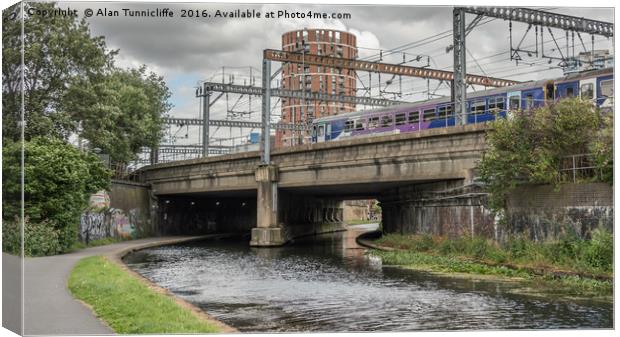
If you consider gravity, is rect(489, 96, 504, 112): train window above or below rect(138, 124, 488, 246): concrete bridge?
above

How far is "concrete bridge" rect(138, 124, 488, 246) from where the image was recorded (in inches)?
1277

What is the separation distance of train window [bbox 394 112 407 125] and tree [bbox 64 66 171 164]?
17.8 metres

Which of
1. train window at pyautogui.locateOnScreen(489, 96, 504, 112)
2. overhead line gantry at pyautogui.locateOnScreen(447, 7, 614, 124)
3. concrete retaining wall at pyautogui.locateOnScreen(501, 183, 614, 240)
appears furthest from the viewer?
train window at pyautogui.locateOnScreen(489, 96, 504, 112)

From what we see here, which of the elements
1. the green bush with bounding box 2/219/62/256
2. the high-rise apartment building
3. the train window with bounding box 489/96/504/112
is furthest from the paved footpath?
the train window with bounding box 489/96/504/112

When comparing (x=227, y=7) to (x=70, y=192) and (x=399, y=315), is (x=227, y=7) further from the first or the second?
(x=70, y=192)

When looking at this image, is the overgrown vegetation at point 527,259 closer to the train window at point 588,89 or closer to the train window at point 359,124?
the train window at point 588,89

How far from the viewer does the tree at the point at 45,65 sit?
16.0 metres

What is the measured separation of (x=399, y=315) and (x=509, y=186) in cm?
1214

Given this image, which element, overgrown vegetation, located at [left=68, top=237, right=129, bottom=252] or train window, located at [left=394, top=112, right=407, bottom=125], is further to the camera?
train window, located at [left=394, top=112, right=407, bottom=125]

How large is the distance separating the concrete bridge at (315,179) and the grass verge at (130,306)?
15968 mm

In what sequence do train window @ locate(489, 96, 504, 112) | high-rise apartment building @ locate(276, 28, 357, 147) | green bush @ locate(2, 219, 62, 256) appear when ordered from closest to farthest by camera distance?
high-rise apartment building @ locate(276, 28, 357, 147) → green bush @ locate(2, 219, 62, 256) → train window @ locate(489, 96, 504, 112)

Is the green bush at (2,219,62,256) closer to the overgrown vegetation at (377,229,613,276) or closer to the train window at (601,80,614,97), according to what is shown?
the overgrown vegetation at (377,229,613,276)

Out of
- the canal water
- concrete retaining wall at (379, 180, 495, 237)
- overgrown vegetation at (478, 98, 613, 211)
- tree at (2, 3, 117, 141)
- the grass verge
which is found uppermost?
tree at (2, 3, 117, 141)

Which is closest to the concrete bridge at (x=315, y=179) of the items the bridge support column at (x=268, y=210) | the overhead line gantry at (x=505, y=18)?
the bridge support column at (x=268, y=210)
